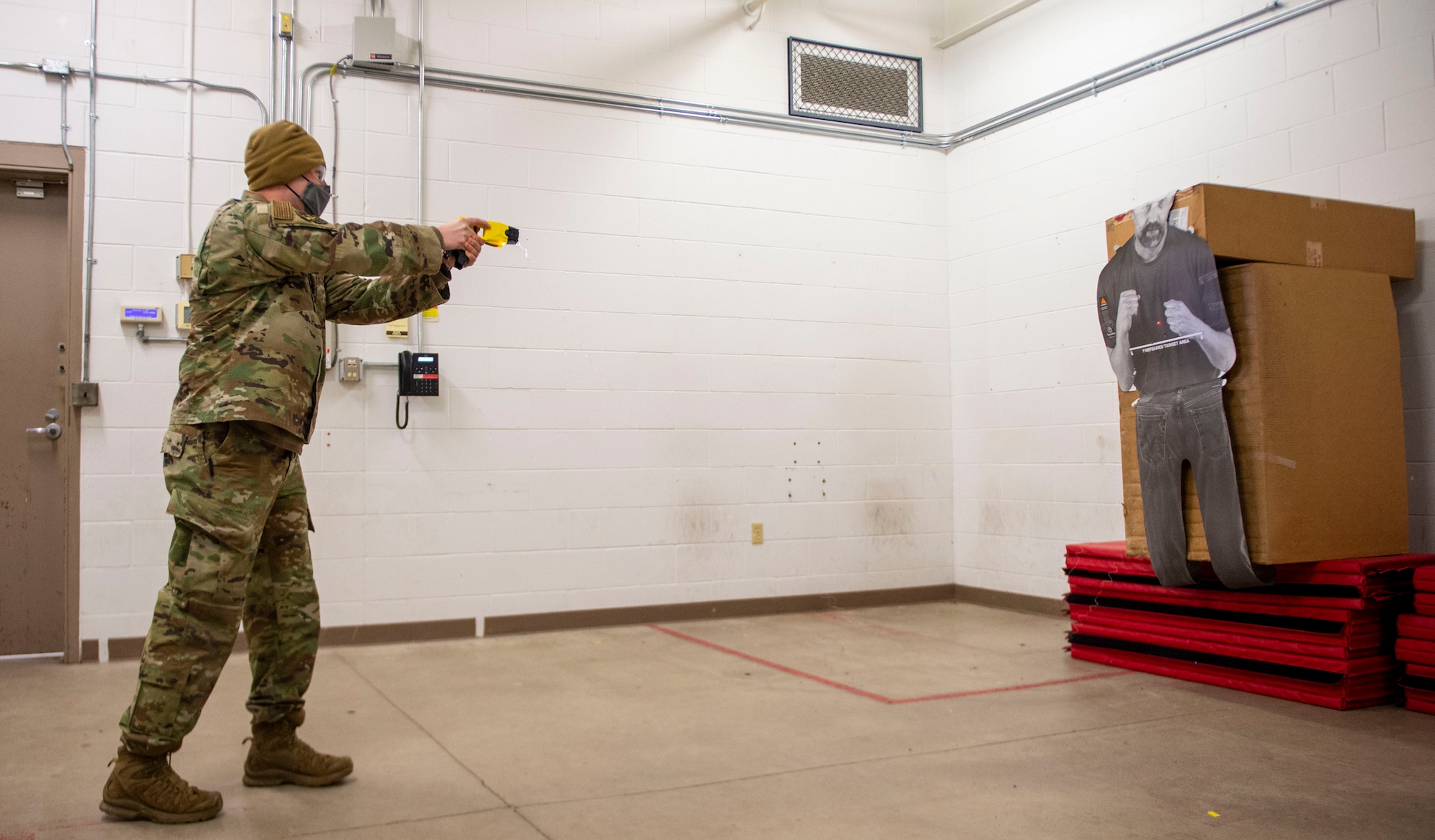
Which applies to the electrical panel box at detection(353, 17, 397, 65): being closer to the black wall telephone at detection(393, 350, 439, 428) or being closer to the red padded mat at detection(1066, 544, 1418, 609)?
the black wall telephone at detection(393, 350, 439, 428)

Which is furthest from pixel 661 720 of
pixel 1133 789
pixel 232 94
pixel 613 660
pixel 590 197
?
pixel 232 94

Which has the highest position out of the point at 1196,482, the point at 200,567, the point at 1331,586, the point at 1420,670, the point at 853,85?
the point at 853,85

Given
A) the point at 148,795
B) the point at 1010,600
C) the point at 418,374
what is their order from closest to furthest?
the point at 148,795
the point at 418,374
the point at 1010,600

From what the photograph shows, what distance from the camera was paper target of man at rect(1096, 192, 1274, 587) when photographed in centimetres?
323

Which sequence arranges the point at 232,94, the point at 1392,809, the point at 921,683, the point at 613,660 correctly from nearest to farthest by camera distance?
the point at 1392,809, the point at 921,683, the point at 613,660, the point at 232,94

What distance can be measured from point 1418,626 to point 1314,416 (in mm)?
718

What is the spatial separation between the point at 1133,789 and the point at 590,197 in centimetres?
375

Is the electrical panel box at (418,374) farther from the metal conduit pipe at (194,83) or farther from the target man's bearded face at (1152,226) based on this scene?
the target man's bearded face at (1152,226)

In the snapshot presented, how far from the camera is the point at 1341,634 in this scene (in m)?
3.16

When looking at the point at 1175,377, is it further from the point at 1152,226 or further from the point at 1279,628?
the point at 1279,628

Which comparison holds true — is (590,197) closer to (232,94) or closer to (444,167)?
(444,167)

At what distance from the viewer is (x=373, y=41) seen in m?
4.65

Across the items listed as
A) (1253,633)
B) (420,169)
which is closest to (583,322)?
(420,169)

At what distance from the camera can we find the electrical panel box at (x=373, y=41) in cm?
464
